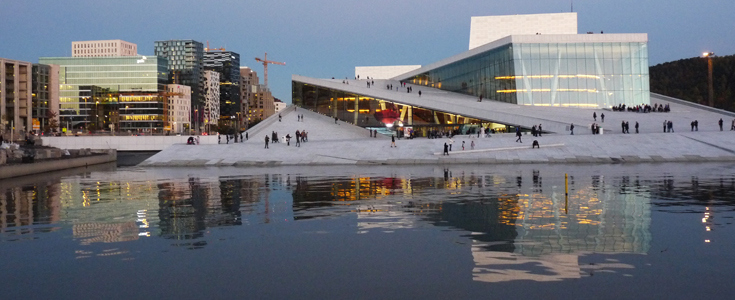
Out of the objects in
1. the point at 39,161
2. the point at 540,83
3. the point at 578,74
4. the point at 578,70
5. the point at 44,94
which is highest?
the point at 44,94

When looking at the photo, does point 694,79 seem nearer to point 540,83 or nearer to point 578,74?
point 578,74

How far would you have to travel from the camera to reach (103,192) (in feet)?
63.8

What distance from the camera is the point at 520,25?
76.9 m

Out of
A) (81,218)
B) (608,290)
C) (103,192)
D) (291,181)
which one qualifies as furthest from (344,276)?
(291,181)

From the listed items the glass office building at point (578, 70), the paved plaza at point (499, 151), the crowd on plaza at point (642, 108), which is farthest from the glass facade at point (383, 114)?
the crowd on plaza at point (642, 108)

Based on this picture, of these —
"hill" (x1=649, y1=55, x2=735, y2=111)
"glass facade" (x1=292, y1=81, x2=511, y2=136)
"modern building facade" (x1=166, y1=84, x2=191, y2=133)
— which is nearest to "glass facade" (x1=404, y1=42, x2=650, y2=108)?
"glass facade" (x1=292, y1=81, x2=511, y2=136)

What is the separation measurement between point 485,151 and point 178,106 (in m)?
139

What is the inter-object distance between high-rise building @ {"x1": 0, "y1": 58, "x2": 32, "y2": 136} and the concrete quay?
74.8 metres

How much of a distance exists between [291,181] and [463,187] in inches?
279

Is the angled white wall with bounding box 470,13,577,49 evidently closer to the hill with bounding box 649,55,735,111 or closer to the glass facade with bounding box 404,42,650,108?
the glass facade with bounding box 404,42,650,108

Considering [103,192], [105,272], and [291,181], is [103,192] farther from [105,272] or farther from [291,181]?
[105,272]

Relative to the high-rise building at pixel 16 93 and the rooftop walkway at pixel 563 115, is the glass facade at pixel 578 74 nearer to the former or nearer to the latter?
→ the rooftop walkway at pixel 563 115

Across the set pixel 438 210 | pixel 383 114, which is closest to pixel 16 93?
pixel 383 114

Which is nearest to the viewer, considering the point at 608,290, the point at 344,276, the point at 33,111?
the point at 608,290
